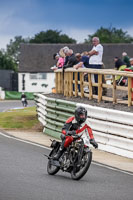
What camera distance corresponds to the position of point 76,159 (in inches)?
428

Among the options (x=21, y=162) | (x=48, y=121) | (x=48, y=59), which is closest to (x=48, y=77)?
(x=48, y=59)

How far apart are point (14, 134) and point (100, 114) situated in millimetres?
4752

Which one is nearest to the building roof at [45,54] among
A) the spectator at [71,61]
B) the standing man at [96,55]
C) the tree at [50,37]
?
the tree at [50,37]

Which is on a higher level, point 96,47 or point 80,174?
point 96,47

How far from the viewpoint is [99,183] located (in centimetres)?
1057

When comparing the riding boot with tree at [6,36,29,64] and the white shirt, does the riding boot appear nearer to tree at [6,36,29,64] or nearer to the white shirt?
the white shirt

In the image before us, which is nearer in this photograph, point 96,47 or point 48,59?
point 96,47

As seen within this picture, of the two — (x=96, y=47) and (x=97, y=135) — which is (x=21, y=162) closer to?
(x=97, y=135)

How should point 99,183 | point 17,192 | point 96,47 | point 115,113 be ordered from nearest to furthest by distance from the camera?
point 17,192, point 99,183, point 115,113, point 96,47

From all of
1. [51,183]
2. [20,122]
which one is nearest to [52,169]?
[51,183]

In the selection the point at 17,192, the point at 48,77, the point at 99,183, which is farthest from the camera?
the point at 48,77

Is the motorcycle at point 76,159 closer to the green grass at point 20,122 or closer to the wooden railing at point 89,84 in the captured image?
the wooden railing at point 89,84

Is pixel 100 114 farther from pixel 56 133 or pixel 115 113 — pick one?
pixel 56 133

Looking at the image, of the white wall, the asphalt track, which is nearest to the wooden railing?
the asphalt track
